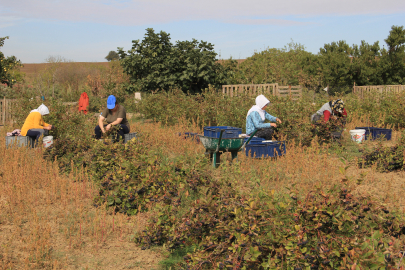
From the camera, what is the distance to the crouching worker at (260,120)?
23.4 feet

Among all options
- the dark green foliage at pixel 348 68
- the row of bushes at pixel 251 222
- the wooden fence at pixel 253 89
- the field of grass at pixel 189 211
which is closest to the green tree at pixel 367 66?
the dark green foliage at pixel 348 68

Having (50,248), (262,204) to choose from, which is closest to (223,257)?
(262,204)

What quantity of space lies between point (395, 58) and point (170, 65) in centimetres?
1578

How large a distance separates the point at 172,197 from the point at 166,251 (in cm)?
56

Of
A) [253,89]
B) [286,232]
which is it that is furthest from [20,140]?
[253,89]

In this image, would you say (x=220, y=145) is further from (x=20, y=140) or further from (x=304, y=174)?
(x=20, y=140)

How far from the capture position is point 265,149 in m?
6.67

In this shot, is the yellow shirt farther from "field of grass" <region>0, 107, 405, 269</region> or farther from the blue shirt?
the blue shirt

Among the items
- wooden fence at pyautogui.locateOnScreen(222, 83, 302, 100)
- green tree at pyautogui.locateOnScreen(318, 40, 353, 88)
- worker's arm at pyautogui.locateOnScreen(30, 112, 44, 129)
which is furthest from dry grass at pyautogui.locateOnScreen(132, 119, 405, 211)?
green tree at pyautogui.locateOnScreen(318, 40, 353, 88)

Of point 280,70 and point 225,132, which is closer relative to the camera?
point 225,132

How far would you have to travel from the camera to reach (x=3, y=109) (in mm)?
13664

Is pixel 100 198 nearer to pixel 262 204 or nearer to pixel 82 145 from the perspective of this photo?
pixel 82 145

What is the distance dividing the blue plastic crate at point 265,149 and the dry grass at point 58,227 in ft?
9.28

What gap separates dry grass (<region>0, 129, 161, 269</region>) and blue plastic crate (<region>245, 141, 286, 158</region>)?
9.28ft
